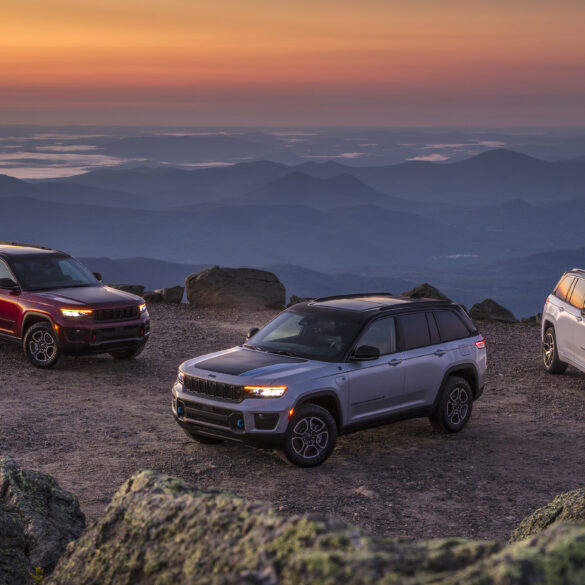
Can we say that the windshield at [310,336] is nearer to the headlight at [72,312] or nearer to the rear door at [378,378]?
the rear door at [378,378]

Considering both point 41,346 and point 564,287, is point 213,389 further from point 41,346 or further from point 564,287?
point 564,287

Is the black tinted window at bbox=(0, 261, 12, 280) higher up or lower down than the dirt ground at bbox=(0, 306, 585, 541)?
higher up

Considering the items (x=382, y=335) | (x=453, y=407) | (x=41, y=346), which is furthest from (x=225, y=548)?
(x=41, y=346)

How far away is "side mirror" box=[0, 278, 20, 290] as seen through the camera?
16.5 m

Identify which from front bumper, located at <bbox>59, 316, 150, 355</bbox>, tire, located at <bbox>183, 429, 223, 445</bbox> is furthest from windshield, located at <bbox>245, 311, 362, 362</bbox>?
front bumper, located at <bbox>59, 316, 150, 355</bbox>

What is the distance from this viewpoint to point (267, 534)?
3.18 metres

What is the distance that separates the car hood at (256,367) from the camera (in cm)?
1013

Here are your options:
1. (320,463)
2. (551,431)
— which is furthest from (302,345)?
(551,431)

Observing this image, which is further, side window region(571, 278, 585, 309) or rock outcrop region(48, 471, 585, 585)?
side window region(571, 278, 585, 309)

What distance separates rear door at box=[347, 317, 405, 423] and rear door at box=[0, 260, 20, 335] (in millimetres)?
7893

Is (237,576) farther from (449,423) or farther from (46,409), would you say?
(46,409)

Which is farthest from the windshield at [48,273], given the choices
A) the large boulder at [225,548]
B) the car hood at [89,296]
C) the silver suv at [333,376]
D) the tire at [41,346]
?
the large boulder at [225,548]

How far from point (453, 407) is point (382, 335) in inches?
67.5

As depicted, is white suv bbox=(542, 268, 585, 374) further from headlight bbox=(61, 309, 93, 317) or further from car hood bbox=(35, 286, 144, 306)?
headlight bbox=(61, 309, 93, 317)
